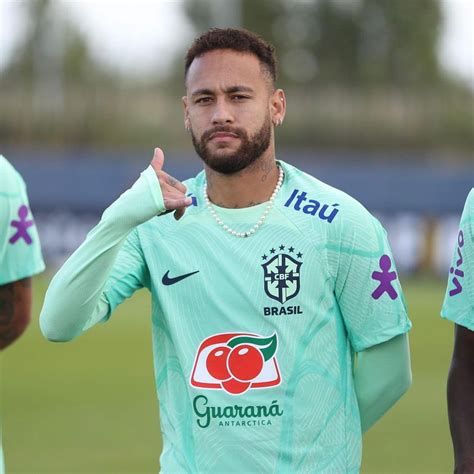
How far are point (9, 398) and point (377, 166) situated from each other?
49.1 ft

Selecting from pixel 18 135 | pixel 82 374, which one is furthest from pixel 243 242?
pixel 18 135

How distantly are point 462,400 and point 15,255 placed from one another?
1.65 meters

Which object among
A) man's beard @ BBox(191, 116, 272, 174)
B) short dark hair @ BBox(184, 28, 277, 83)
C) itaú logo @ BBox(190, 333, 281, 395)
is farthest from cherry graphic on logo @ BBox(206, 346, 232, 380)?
short dark hair @ BBox(184, 28, 277, 83)

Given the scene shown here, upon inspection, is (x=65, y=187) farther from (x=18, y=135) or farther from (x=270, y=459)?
(x=270, y=459)

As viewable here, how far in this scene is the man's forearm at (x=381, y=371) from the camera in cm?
405

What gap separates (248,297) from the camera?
399 cm

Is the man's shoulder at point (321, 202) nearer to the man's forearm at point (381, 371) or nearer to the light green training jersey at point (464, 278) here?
the light green training jersey at point (464, 278)

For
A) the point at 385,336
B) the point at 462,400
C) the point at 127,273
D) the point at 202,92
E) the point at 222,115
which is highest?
the point at 202,92

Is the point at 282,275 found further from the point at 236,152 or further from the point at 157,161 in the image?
the point at 157,161

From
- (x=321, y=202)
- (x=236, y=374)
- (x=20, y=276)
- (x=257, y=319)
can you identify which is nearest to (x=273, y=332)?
(x=257, y=319)

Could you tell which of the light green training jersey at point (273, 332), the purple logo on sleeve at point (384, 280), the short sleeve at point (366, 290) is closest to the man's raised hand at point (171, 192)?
the light green training jersey at point (273, 332)

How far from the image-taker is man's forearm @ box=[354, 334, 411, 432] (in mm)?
4051

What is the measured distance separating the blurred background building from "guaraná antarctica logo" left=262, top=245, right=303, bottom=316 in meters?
19.9

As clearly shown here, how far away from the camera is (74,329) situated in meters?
3.91
